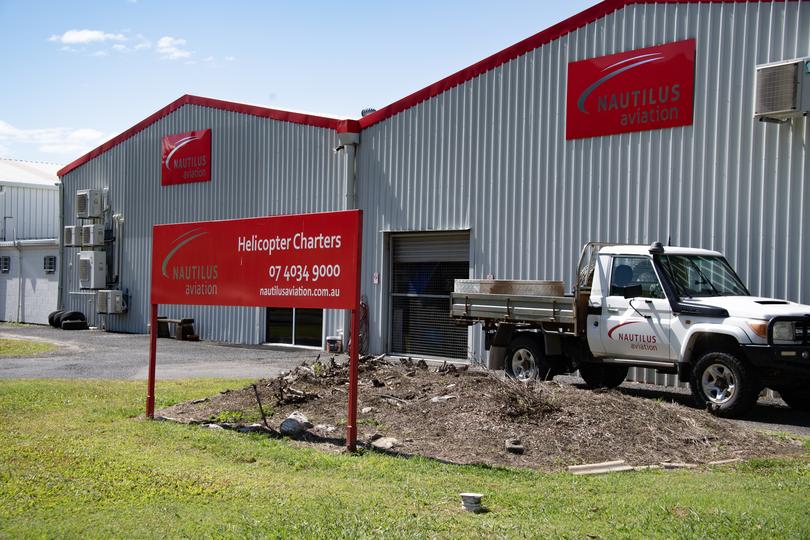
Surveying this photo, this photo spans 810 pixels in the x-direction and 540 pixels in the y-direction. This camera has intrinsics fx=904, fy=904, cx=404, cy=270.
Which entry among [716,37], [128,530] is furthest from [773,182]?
[128,530]

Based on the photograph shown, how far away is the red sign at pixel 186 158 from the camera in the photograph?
92.3 feet

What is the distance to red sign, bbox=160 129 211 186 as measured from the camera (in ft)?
92.3

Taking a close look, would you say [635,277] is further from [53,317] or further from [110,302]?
[53,317]

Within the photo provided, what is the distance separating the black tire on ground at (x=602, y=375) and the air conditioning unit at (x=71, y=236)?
2352 cm

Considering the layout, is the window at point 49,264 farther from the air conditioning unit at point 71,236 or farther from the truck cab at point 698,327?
the truck cab at point 698,327

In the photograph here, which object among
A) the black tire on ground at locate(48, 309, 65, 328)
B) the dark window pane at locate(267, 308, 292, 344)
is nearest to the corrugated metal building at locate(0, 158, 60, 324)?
the black tire on ground at locate(48, 309, 65, 328)

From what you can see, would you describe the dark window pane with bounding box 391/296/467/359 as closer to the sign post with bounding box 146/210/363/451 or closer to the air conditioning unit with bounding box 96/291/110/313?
the sign post with bounding box 146/210/363/451

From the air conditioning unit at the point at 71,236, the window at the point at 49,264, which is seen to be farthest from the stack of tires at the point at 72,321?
the window at the point at 49,264

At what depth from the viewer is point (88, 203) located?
3259cm

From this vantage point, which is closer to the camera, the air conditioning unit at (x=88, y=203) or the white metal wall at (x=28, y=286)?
the air conditioning unit at (x=88, y=203)

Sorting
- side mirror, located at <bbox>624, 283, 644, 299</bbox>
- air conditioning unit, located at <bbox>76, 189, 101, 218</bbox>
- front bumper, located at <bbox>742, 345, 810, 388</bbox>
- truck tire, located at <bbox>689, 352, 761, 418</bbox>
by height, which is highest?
air conditioning unit, located at <bbox>76, 189, 101, 218</bbox>

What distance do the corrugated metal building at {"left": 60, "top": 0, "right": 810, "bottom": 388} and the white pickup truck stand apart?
6.76 ft

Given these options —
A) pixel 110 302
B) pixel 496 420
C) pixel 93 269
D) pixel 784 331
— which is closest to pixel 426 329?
pixel 784 331

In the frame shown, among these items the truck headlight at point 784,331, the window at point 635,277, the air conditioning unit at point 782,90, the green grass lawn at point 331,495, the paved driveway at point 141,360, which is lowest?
the paved driveway at point 141,360
